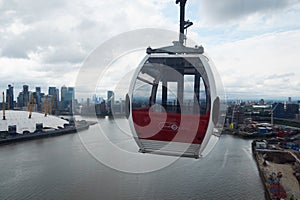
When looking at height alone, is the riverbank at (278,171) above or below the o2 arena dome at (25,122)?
below

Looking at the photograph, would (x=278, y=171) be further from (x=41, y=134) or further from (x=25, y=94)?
(x=25, y=94)

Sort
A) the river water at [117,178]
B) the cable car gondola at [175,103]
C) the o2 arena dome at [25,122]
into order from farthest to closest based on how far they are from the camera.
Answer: the o2 arena dome at [25,122] < the river water at [117,178] < the cable car gondola at [175,103]

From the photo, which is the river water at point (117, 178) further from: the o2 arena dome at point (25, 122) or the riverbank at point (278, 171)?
the o2 arena dome at point (25, 122)

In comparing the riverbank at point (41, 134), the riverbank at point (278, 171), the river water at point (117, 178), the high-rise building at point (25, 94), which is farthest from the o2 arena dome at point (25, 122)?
the riverbank at point (278, 171)

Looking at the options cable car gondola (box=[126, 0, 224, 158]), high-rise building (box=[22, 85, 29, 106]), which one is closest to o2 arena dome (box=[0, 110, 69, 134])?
high-rise building (box=[22, 85, 29, 106])

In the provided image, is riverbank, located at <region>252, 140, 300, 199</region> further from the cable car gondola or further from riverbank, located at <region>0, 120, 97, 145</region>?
riverbank, located at <region>0, 120, 97, 145</region>

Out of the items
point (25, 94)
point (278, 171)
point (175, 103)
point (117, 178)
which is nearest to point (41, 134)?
point (117, 178)
